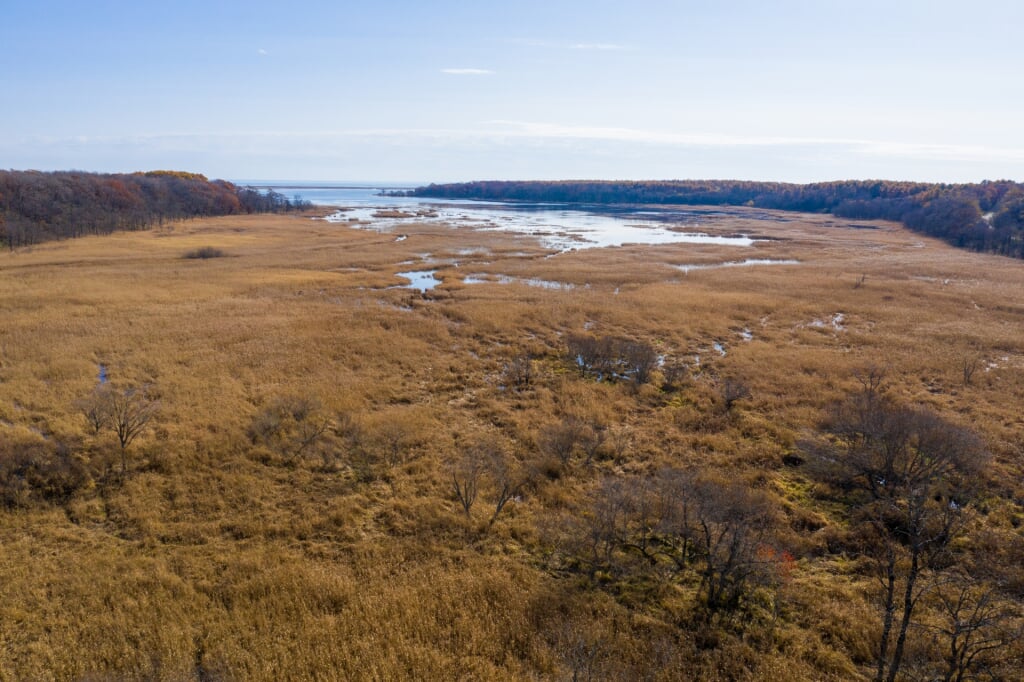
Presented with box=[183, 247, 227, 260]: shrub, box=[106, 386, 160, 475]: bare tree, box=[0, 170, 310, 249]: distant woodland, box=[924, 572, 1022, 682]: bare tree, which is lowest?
box=[924, 572, 1022, 682]: bare tree

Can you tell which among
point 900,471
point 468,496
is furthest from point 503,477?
point 900,471

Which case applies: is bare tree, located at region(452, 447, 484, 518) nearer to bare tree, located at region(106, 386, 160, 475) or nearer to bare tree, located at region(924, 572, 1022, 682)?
bare tree, located at region(106, 386, 160, 475)

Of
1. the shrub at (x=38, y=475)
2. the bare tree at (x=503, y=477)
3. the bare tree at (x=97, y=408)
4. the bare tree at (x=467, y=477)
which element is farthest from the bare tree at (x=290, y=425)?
the bare tree at (x=503, y=477)

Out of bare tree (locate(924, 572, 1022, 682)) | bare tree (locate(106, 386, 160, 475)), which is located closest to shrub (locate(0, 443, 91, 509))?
bare tree (locate(106, 386, 160, 475))

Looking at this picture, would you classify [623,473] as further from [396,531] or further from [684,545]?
[396,531]

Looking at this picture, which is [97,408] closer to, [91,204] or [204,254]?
[204,254]

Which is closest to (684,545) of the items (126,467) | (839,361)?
(126,467)
